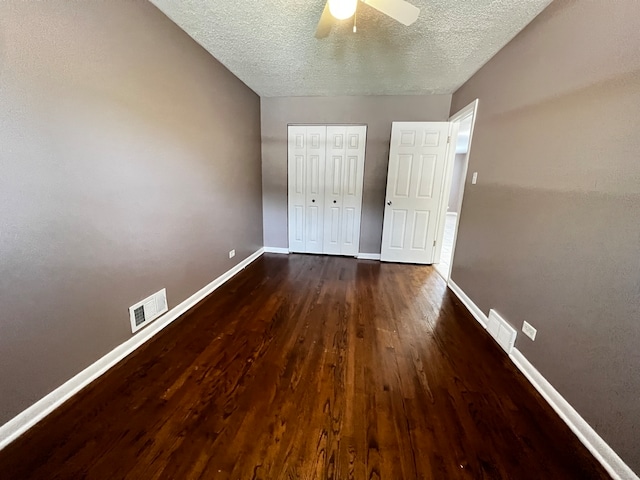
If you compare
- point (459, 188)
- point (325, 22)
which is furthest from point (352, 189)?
point (325, 22)

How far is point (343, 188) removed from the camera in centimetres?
400

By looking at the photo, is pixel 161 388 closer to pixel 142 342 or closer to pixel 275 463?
pixel 142 342

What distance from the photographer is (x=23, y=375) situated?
1.28m

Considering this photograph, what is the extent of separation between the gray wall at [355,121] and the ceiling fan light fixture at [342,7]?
7.50 ft

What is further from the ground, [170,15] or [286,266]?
[170,15]

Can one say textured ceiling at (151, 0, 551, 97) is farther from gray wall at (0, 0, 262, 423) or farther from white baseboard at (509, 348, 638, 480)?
white baseboard at (509, 348, 638, 480)

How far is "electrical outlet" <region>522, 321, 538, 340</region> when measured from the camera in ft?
5.62

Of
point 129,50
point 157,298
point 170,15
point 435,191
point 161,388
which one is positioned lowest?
point 161,388

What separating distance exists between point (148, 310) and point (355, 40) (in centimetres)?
283

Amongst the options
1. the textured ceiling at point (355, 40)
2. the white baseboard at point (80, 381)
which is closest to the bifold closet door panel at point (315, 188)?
the textured ceiling at point (355, 40)

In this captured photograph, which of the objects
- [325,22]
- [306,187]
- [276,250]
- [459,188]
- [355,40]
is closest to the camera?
[325,22]

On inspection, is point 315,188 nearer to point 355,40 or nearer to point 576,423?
point 355,40

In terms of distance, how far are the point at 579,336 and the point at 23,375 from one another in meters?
2.88

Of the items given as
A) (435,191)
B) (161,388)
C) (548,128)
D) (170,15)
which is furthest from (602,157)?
(170,15)
